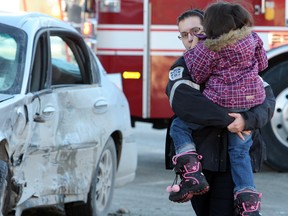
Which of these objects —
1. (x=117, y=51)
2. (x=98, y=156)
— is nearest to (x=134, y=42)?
(x=117, y=51)

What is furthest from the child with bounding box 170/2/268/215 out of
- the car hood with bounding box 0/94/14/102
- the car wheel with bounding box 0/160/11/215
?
the car hood with bounding box 0/94/14/102

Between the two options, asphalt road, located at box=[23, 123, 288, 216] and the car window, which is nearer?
the car window

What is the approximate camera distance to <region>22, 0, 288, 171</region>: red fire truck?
32.5 feet

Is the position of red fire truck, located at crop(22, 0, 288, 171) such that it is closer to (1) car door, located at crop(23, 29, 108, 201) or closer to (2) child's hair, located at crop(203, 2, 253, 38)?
(1) car door, located at crop(23, 29, 108, 201)

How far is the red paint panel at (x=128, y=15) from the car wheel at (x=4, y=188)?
15.2 feet

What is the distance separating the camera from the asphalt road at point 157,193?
7.94 metres

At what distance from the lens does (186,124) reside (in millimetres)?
4594

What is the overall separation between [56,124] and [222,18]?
7.26ft

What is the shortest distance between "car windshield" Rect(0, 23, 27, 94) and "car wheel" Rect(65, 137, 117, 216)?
116 centimetres

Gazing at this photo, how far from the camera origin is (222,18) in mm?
4492

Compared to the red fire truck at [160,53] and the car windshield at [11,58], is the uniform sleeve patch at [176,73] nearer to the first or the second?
the car windshield at [11,58]

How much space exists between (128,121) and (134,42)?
7.30 feet

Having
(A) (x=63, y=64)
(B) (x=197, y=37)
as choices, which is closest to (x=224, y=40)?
(B) (x=197, y=37)

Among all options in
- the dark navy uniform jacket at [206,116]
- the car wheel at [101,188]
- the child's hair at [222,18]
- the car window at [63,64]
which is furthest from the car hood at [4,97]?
the child's hair at [222,18]
